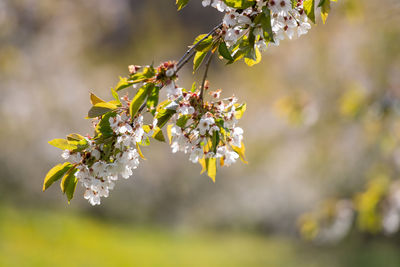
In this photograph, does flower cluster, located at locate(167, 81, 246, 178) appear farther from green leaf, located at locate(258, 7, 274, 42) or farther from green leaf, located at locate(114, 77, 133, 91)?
green leaf, located at locate(258, 7, 274, 42)

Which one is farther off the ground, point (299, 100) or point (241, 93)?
point (241, 93)

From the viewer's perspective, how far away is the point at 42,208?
9.20 metres

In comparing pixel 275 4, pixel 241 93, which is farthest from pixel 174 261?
pixel 275 4

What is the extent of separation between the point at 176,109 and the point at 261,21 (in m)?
0.31

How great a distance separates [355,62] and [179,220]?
224 inches

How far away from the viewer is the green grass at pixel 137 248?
20.1 ft

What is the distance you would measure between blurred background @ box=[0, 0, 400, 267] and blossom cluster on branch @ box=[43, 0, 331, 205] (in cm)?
299

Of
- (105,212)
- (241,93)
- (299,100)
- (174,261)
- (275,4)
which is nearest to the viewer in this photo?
(275,4)

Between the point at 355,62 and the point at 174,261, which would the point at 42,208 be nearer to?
the point at 174,261

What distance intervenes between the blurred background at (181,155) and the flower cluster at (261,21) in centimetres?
296

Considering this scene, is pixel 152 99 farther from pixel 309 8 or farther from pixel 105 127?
pixel 309 8

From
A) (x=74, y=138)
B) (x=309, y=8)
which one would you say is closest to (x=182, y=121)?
(x=74, y=138)

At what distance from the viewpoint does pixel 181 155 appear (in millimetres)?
10242

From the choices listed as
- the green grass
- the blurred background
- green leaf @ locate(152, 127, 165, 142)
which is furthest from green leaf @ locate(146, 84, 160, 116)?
the green grass
